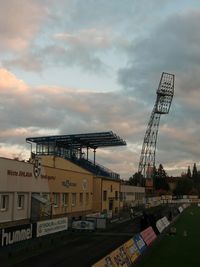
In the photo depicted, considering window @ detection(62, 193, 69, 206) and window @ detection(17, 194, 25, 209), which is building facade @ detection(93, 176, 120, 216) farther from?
window @ detection(17, 194, 25, 209)

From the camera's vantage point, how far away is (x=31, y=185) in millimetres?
45844

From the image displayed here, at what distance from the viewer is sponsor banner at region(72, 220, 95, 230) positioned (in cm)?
4414

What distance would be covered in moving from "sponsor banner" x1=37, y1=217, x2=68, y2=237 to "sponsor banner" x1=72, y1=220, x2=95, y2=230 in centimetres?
517

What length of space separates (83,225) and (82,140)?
3845 cm

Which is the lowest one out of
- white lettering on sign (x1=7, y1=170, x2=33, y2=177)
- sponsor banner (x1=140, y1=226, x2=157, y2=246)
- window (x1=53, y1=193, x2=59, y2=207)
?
sponsor banner (x1=140, y1=226, x2=157, y2=246)

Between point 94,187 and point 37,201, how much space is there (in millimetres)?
28256

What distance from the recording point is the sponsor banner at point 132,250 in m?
23.3

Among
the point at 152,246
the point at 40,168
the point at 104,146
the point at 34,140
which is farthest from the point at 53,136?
the point at 152,246

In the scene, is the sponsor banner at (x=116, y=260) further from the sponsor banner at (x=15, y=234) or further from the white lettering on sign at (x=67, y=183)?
the white lettering on sign at (x=67, y=183)

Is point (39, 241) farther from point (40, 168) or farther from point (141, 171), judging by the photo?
point (141, 171)

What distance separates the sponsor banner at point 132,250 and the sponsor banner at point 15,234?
639 cm

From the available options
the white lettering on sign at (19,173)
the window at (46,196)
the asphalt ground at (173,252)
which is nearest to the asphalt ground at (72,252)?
the asphalt ground at (173,252)

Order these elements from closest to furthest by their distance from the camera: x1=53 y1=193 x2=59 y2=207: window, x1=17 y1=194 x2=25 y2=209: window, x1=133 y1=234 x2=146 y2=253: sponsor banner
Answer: x1=133 y1=234 x2=146 y2=253: sponsor banner < x1=17 y1=194 x2=25 y2=209: window < x1=53 y1=193 x2=59 y2=207: window

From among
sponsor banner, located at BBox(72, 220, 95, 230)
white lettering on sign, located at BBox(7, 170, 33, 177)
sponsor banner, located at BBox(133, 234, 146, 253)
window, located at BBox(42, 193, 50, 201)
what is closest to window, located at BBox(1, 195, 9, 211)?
white lettering on sign, located at BBox(7, 170, 33, 177)
